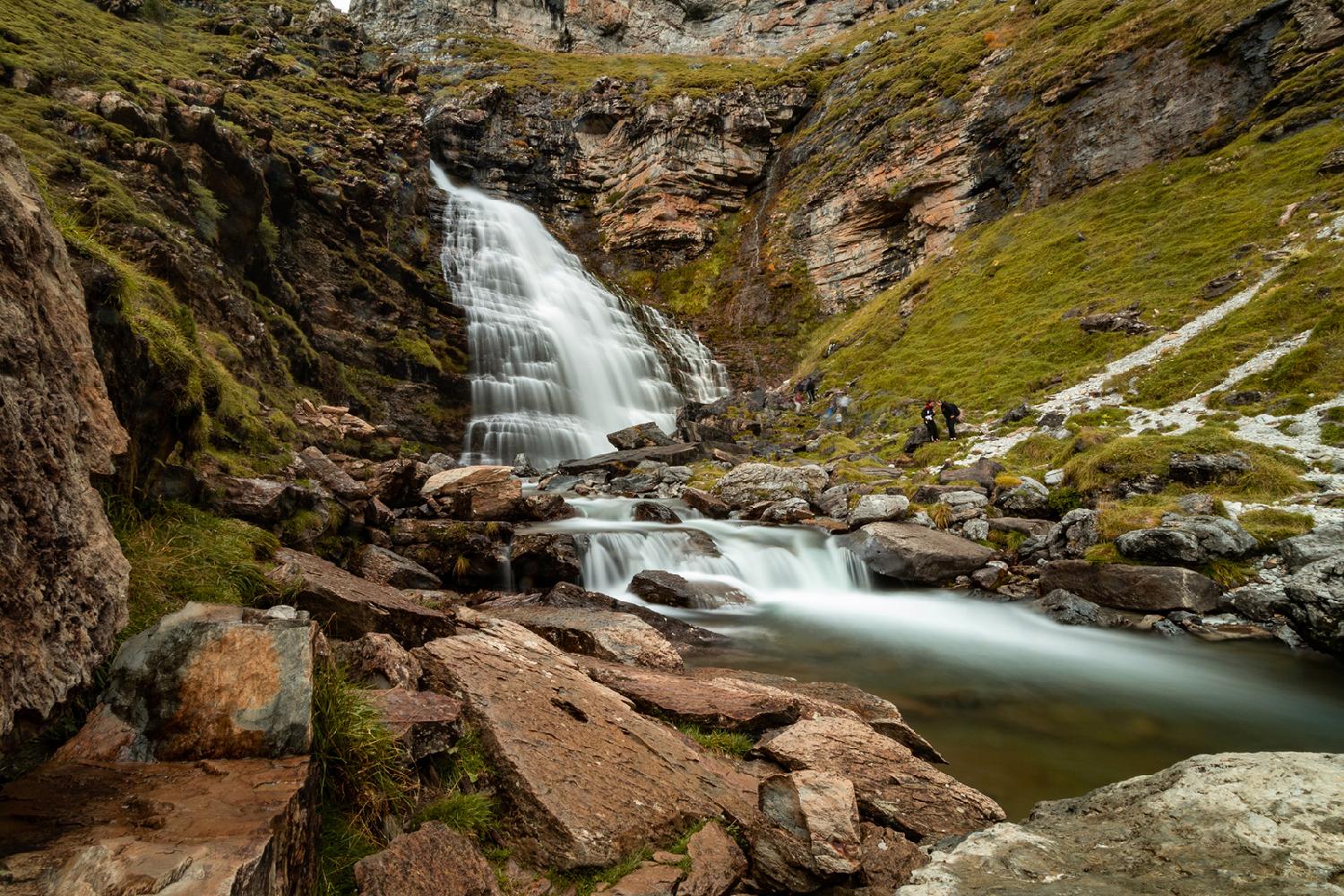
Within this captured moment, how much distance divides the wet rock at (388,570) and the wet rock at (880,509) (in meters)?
10.3

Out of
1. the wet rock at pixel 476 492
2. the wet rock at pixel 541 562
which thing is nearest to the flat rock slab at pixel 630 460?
the wet rock at pixel 476 492

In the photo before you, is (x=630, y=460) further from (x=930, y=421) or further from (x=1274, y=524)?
(x=1274, y=524)

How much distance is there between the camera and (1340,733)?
21.8 ft

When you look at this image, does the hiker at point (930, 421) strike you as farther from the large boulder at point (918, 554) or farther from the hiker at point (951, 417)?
the large boulder at point (918, 554)

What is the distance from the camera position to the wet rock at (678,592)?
11.4m

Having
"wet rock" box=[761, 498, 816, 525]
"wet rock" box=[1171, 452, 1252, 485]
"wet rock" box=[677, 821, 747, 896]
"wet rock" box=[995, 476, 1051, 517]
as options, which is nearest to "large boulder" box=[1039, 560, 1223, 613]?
"wet rock" box=[995, 476, 1051, 517]

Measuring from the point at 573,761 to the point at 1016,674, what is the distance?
7665 millimetres

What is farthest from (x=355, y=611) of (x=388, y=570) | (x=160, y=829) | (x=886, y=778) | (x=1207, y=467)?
(x=1207, y=467)

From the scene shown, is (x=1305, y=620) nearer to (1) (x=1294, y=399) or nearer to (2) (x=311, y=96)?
(1) (x=1294, y=399)

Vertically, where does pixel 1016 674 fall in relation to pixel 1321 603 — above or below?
below

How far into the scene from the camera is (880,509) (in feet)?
48.1

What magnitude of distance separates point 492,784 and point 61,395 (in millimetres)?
3181

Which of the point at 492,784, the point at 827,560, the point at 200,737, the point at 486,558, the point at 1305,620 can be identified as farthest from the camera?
the point at 827,560

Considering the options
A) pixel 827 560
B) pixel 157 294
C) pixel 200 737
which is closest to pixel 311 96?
pixel 157 294
